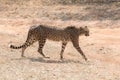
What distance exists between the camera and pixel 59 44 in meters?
17.4

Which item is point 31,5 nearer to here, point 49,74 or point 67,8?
point 67,8

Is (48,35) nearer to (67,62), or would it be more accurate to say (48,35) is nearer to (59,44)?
(67,62)

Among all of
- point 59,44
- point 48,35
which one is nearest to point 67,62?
point 48,35

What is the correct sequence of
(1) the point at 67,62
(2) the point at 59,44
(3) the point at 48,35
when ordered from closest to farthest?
(1) the point at 67,62 → (3) the point at 48,35 → (2) the point at 59,44

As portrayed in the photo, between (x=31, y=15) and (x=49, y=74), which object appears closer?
(x=49, y=74)

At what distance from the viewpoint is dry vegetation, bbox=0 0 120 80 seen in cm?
1098

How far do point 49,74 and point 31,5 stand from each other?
55.6 ft

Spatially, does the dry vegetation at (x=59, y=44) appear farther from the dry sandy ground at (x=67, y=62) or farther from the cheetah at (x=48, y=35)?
the cheetah at (x=48, y=35)

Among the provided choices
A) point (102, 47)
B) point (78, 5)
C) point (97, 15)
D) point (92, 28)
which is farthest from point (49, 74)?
point (78, 5)

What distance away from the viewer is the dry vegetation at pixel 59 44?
432 inches

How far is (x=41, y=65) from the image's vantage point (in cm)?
1180

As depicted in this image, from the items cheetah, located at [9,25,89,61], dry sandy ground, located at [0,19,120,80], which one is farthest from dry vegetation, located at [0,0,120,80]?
cheetah, located at [9,25,89,61]

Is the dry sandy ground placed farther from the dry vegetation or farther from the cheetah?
the cheetah

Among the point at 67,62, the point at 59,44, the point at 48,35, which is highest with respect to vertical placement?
the point at 48,35
